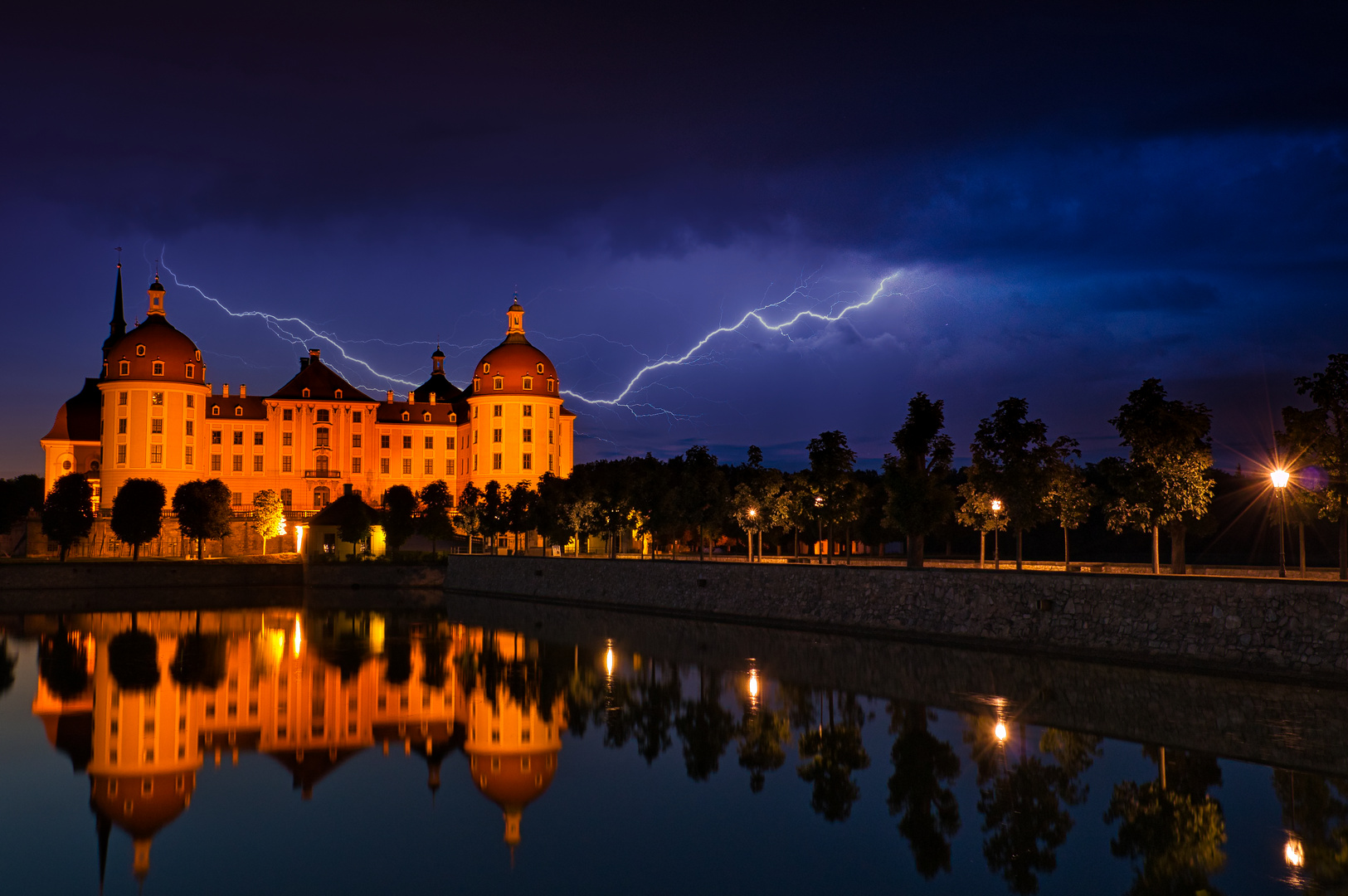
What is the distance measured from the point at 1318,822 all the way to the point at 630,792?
35.4 feet

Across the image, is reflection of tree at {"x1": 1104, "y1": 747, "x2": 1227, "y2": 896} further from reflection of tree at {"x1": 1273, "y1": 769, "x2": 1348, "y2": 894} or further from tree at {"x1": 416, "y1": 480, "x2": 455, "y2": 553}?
tree at {"x1": 416, "y1": 480, "x2": 455, "y2": 553}

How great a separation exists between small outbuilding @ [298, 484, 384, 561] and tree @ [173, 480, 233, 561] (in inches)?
262

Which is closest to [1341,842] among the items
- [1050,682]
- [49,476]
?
[1050,682]

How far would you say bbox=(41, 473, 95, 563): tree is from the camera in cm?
8294

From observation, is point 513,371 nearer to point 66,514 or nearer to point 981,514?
point 66,514

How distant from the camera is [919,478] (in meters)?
50.1

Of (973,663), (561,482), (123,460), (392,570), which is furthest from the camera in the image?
(123,460)

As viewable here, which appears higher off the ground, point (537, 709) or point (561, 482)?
point (561, 482)

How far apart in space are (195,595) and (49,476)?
168ft

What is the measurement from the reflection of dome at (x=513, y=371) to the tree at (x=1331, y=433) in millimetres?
78114

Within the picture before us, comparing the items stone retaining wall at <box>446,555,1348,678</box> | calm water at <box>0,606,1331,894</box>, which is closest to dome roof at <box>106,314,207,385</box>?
stone retaining wall at <box>446,555,1348,678</box>

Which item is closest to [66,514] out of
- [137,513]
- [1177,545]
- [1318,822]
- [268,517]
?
[137,513]

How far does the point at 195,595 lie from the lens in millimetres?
71125

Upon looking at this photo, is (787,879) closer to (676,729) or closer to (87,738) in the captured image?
(676,729)
